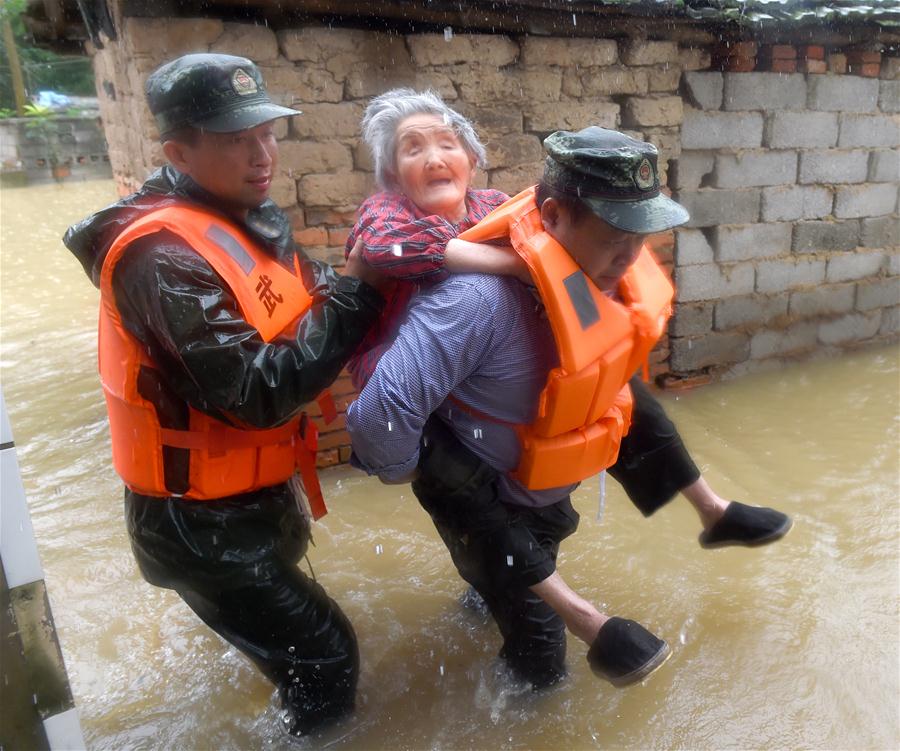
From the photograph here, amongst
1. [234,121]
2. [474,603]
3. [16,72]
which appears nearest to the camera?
A: [234,121]

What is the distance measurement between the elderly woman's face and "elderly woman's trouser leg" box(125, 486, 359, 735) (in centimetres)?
99

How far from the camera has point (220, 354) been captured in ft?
5.63

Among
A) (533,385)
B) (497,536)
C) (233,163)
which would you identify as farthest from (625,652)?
(233,163)

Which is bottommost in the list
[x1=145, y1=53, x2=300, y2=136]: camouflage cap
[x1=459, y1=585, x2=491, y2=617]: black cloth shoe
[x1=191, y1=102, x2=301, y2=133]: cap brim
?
[x1=459, y1=585, x2=491, y2=617]: black cloth shoe

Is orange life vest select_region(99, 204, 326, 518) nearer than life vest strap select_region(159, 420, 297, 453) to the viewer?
Yes

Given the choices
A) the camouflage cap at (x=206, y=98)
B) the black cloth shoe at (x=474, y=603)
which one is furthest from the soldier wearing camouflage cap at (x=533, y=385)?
the camouflage cap at (x=206, y=98)

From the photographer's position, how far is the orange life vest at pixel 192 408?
182 cm

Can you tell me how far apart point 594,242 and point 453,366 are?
1.58 ft

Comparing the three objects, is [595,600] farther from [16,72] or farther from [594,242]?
[16,72]

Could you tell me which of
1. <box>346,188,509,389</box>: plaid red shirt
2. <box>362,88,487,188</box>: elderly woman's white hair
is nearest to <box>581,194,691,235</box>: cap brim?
<box>346,188,509,389</box>: plaid red shirt

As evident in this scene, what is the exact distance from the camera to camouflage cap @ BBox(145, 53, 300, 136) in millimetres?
1811

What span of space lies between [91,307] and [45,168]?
34.2 ft

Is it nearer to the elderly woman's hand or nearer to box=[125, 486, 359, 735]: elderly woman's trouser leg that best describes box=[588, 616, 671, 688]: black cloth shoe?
box=[125, 486, 359, 735]: elderly woman's trouser leg

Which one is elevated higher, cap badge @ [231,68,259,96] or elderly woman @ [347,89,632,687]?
cap badge @ [231,68,259,96]
